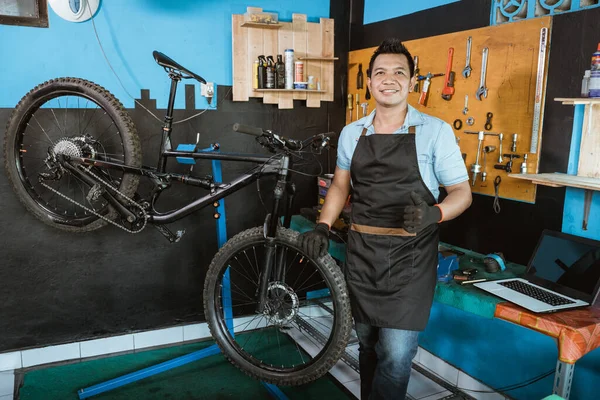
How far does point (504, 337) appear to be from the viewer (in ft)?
8.61

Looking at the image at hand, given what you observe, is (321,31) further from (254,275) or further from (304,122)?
(254,275)

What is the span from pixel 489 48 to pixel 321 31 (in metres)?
1.36

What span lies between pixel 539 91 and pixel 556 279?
0.90 metres

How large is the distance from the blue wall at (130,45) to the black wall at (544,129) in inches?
46.9

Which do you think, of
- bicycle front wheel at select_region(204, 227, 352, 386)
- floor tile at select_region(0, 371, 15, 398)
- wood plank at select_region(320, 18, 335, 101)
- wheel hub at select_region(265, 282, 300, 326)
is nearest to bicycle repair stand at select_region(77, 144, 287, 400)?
bicycle front wheel at select_region(204, 227, 352, 386)

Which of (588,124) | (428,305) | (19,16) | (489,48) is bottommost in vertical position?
(428,305)

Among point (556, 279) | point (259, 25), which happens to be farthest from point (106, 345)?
point (556, 279)

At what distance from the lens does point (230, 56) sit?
338 centimetres

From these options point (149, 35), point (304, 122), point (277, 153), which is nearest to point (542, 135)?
point (277, 153)

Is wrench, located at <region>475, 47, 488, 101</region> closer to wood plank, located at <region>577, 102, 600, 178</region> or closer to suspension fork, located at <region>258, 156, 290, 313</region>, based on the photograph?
wood plank, located at <region>577, 102, 600, 178</region>

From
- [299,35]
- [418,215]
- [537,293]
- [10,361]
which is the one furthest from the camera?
[299,35]

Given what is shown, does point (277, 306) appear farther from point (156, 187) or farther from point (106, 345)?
point (106, 345)

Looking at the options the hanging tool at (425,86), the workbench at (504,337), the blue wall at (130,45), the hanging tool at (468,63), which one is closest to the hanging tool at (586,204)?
the workbench at (504,337)

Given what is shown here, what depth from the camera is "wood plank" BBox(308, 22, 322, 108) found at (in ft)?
11.6
